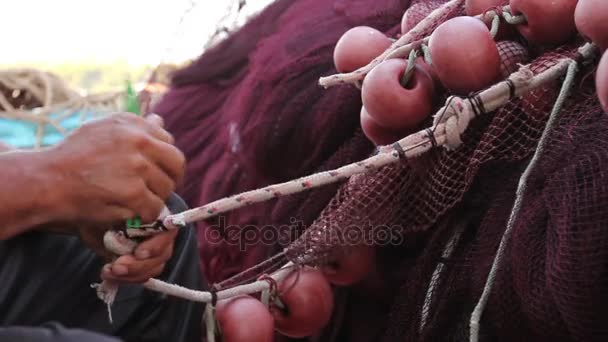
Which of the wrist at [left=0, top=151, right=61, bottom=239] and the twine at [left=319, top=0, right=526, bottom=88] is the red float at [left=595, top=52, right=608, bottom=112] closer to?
the twine at [left=319, top=0, right=526, bottom=88]

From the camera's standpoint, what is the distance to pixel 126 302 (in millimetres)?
640

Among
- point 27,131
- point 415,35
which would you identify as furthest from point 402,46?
point 27,131

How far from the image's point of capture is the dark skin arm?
542mm

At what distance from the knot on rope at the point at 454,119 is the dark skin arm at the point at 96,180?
0.57 feet

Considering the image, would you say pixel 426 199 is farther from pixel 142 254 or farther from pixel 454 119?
pixel 142 254

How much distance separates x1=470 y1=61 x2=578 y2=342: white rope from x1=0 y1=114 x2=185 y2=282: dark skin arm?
216 millimetres

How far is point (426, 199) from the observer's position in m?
0.66

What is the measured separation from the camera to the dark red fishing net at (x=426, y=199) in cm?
55

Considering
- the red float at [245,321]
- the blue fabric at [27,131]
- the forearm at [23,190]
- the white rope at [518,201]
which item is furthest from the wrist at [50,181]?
the blue fabric at [27,131]

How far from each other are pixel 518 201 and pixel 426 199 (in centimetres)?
8

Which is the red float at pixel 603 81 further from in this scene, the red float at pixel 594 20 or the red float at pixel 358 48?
the red float at pixel 358 48

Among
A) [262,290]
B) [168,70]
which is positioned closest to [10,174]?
[262,290]

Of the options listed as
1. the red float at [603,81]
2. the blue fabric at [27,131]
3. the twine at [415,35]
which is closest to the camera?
the red float at [603,81]

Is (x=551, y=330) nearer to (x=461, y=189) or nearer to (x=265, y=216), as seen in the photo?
(x=461, y=189)
